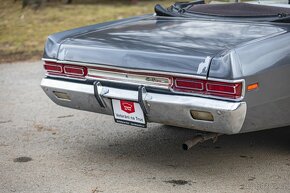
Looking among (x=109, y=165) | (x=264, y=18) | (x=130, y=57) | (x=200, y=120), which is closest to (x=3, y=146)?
(x=109, y=165)

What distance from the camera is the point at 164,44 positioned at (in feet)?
13.5

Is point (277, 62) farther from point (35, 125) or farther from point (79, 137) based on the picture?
point (35, 125)

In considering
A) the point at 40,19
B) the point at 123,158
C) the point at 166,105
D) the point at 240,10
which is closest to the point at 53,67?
the point at 123,158

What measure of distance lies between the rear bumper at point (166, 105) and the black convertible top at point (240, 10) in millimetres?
1222

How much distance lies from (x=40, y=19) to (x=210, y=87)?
30.4 ft

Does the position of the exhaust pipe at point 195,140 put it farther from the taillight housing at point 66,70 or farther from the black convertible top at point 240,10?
the black convertible top at point 240,10

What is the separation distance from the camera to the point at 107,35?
454cm

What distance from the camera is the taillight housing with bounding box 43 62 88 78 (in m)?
4.36

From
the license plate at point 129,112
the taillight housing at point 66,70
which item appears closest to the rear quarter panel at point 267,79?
the license plate at point 129,112

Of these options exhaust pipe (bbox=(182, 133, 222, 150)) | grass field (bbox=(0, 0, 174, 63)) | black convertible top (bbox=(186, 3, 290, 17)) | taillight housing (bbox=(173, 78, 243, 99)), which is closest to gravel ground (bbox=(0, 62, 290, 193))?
exhaust pipe (bbox=(182, 133, 222, 150))

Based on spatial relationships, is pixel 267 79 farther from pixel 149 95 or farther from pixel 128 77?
pixel 128 77

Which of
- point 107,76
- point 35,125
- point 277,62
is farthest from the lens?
point 35,125

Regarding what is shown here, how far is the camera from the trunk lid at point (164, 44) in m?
3.85

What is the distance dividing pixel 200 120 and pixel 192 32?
2.67ft
